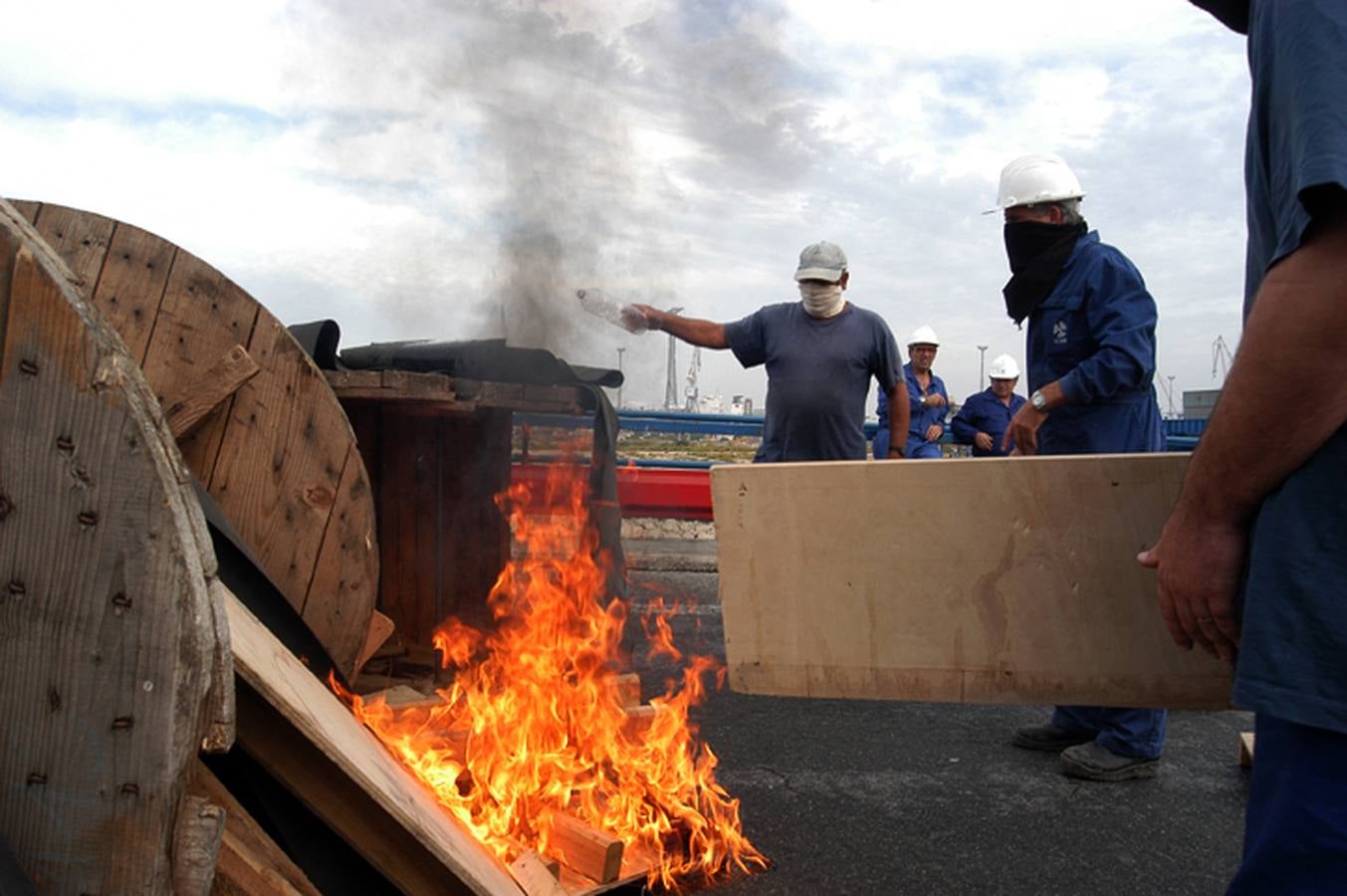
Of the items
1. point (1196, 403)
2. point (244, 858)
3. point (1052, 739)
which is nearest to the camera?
point (244, 858)

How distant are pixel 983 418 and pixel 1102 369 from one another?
14.0ft

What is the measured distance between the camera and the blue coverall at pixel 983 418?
7.89 m

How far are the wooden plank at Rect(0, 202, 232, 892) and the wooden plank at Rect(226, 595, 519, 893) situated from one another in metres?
0.24

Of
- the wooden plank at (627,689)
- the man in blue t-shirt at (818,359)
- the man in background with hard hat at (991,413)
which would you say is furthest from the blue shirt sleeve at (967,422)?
the wooden plank at (627,689)

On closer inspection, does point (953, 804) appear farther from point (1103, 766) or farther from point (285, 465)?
point (285, 465)

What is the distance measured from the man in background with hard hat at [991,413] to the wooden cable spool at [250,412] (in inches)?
239

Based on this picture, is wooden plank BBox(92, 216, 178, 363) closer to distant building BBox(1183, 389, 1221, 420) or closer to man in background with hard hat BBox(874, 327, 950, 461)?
man in background with hard hat BBox(874, 327, 950, 461)

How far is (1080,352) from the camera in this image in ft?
13.2

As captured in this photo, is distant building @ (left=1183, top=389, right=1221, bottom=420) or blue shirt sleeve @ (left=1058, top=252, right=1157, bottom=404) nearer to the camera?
blue shirt sleeve @ (left=1058, top=252, right=1157, bottom=404)

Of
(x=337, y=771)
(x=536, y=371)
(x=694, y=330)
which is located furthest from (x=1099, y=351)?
(x=337, y=771)

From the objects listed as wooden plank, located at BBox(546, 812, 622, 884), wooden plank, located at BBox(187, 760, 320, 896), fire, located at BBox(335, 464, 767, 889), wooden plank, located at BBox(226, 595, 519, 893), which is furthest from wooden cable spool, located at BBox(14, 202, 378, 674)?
wooden plank, located at BBox(187, 760, 320, 896)

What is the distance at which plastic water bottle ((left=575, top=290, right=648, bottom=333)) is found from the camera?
15.6 ft

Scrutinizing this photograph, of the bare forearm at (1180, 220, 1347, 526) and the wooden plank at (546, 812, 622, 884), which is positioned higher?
the bare forearm at (1180, 220, 1347, 526)

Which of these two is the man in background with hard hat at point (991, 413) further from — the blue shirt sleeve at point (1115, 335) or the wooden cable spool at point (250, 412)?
the wooden cable spool at point (250, 412)
